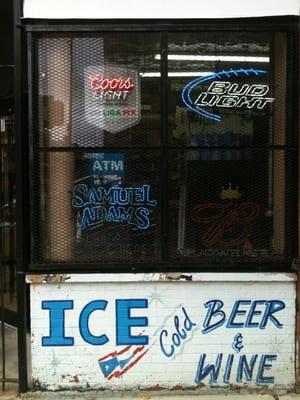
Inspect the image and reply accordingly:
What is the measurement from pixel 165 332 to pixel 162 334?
0.03 meters

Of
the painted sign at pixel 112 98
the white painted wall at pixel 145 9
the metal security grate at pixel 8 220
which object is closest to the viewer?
the white painted wall at pixel 145 9

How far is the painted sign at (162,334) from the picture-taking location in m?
4.94

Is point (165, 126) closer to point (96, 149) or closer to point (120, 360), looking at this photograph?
point (96, 149)

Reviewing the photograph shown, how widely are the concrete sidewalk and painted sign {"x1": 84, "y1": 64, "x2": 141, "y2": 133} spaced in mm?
2048

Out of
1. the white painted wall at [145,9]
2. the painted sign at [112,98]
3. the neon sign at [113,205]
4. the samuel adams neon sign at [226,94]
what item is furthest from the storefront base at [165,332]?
the white painted wall at [145,9]

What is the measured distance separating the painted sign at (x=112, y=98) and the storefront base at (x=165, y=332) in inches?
47.3

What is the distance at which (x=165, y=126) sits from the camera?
4941mm

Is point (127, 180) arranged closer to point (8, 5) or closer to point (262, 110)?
point (262, 110)

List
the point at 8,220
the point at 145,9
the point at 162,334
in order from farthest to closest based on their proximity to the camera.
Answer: the point at 8,220 → the point at 162,334 → the point at 145,9

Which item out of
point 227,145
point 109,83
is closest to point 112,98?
point 109,83

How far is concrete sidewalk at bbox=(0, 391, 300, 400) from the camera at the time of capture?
489 cm

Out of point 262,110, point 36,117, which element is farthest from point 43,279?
point 262,110

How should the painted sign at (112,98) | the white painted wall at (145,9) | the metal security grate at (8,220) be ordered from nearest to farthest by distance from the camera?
the white painted wall at (145,9)
the painted sign at (112,98)
the metal security grate at (8,220)

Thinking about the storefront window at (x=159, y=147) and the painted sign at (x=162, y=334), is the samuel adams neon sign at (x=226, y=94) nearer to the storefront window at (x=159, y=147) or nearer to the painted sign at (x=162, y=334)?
the storefront window at (x=159, y=147)
